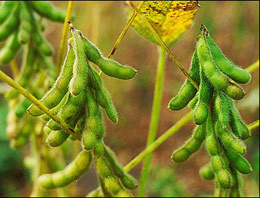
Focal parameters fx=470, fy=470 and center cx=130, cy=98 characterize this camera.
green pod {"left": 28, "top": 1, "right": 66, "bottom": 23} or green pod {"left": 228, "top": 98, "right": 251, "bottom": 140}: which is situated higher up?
green pod {"left": 28, "top": 1, "right": 66, "bottom": 23}

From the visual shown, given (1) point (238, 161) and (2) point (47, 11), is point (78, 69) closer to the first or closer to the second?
(1) point (238, 161)

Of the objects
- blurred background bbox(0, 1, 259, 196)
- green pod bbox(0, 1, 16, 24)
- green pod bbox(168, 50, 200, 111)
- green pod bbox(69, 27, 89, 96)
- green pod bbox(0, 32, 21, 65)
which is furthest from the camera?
blurred background bbox(0, 1, 259, 196)

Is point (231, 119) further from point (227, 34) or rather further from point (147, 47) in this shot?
point (147, 47)

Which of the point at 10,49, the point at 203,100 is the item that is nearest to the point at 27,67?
the point at 10,49

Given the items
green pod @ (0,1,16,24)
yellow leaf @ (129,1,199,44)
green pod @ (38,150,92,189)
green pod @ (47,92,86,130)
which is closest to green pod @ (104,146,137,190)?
green pod @ (38,150,92,189)

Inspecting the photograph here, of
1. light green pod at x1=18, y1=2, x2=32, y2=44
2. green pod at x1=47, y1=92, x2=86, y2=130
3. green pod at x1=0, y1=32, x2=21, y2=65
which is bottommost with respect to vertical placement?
green pod at x1=47, y1=92, x2=86, y2=130

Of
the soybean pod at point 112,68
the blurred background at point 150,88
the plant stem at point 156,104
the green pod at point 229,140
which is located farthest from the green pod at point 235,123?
the blurred background at point 150,88

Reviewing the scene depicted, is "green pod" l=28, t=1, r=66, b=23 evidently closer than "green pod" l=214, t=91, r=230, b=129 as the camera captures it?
No

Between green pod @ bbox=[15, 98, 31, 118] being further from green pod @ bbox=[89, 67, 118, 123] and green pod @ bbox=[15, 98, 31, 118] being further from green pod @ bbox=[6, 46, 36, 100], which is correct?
green pod @ bbox=[89, 67, 118, 123]
